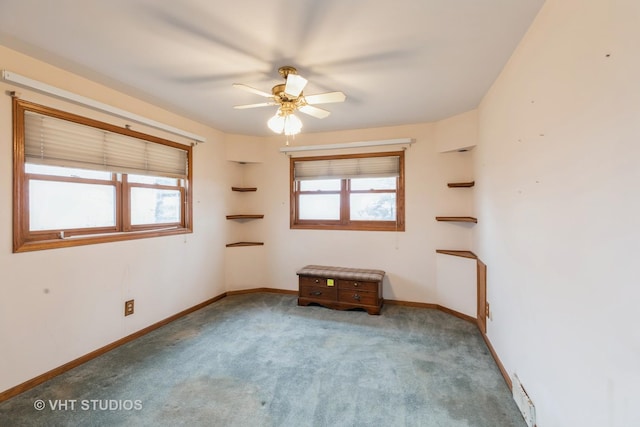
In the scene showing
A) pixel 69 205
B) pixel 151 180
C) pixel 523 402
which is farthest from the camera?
pixel 151 180

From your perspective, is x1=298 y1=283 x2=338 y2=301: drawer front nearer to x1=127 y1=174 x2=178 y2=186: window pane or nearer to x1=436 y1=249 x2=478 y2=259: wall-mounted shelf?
x1=436 y1=249 x2=478 y2=259: wall-mounted shelf

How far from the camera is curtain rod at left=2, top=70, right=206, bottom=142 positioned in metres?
1.95

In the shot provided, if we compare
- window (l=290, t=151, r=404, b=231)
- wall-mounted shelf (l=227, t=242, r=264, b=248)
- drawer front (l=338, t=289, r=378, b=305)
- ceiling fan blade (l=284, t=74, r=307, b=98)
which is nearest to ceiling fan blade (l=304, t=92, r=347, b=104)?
ceiling fan blade (l=284, t=74, r=307, b=98)

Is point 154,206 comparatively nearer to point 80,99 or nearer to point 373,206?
point 80,99

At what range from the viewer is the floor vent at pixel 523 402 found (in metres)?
1.64

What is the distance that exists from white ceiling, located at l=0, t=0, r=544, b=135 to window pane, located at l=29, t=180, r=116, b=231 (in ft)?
3.24

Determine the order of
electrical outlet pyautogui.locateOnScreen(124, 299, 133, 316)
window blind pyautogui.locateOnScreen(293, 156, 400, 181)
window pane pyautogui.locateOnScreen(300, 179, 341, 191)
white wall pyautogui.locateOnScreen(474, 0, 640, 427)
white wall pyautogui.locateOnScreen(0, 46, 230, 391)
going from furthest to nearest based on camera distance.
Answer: window pane pyautogui.locateOnScreen(300, 179, 341, 191) → window blind pyautogui.locateOnScreen(293, 156, 400, 181) → electrical outlet pyautogui.locateOnScreen(124, 299, 133, 316) → white wall pyautogui.locateOnScreen(0, 46, 230, 391) → white wall pyautogui.locateOnScreen(474, 0, 640, 427)

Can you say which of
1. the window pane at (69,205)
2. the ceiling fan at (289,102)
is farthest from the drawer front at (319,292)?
the window pane at (69,205)

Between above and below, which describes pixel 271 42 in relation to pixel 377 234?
above

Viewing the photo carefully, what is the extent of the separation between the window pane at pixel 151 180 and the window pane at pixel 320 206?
1.84 meters

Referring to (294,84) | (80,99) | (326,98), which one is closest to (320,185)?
(326,98)

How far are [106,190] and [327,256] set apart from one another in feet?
9.27

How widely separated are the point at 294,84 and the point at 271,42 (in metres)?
0.31

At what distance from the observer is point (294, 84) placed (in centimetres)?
194
